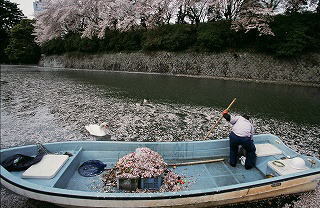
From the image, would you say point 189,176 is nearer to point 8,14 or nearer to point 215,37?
point 215,37

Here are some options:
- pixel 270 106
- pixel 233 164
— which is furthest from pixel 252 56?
pixel 233 164

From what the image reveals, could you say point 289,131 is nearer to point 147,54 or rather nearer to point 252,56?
point 252,56

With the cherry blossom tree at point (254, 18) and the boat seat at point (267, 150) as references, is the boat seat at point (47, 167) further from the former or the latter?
the cherry blossom tree at point (254, 18)

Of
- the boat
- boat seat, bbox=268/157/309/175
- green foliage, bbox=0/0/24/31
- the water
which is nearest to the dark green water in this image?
the water

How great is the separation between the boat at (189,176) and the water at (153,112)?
0.76m

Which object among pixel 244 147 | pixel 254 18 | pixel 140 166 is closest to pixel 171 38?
pixel 254 18

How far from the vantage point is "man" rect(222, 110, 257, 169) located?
6.42 metres

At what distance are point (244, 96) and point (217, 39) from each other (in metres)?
11.7

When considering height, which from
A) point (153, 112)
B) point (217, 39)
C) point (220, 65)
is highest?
point (217, 39)

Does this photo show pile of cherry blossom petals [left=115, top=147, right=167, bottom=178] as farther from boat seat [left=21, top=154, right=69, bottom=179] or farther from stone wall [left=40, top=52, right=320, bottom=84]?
stone wall [left=40, top=52, right=320, bottom=84]

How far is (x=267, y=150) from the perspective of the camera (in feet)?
23.6

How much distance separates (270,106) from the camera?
15.0 meters

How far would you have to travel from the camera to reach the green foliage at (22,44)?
4275cm

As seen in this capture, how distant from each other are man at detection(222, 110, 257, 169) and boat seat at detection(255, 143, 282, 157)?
0.42m
